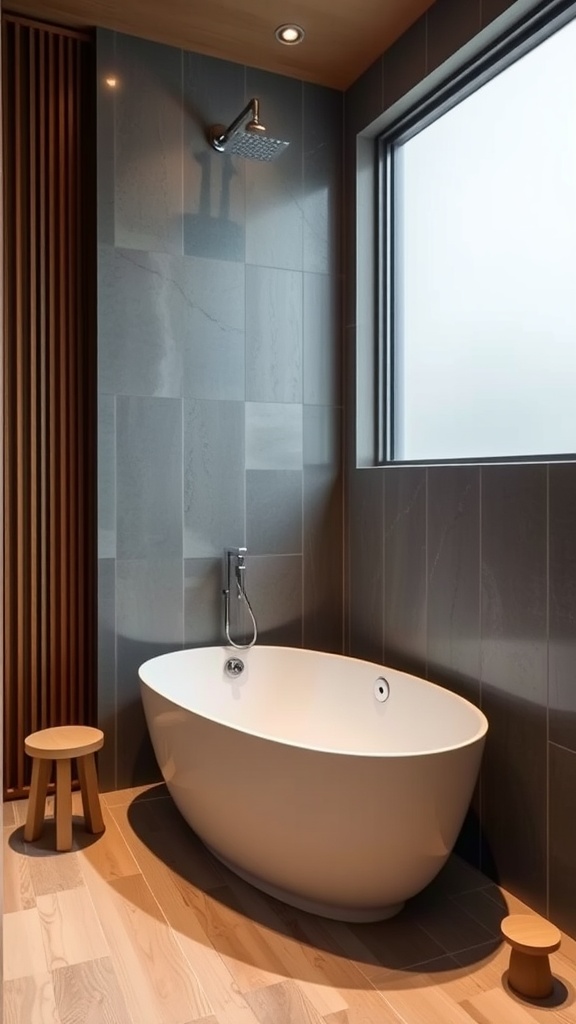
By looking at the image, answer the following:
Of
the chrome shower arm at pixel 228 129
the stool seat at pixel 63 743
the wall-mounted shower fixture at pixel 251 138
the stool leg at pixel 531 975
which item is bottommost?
the stool leg at pixel 531 975

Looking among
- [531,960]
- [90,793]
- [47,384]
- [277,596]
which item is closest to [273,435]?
[277,596]

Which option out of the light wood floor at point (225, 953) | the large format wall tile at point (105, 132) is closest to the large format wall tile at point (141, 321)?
the large format wall tile at point (105, 132)

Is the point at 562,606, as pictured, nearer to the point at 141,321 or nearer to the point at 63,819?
the point at 63,819

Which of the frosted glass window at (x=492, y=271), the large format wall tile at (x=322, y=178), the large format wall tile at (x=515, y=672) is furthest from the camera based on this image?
the large format wall tile at (x=322, y=178)

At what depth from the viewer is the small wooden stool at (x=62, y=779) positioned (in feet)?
8.04

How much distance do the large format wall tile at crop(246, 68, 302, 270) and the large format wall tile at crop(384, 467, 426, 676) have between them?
1086 millimetres

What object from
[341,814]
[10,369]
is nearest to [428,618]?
[341,814]

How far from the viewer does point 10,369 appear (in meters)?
2.82

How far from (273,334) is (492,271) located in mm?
988

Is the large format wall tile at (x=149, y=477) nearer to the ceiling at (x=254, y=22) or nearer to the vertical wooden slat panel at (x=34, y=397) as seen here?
the vertical wooden slat panel at (x=34, y=397)

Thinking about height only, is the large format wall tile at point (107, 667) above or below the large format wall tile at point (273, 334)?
below

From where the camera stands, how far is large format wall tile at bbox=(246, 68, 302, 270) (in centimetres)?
314

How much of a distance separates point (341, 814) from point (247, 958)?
442mm

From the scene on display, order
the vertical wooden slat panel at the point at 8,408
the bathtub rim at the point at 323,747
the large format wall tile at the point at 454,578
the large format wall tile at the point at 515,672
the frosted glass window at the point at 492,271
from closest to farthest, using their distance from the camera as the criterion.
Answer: the bathtub rim at the point at 323,747 < the large format wall tile at the point at 515,672 < the frosted glass window at the point at 492,271 < the large format wall tile at the point at 454,578 < the vertical wooden slat panel at the point at 8,408
